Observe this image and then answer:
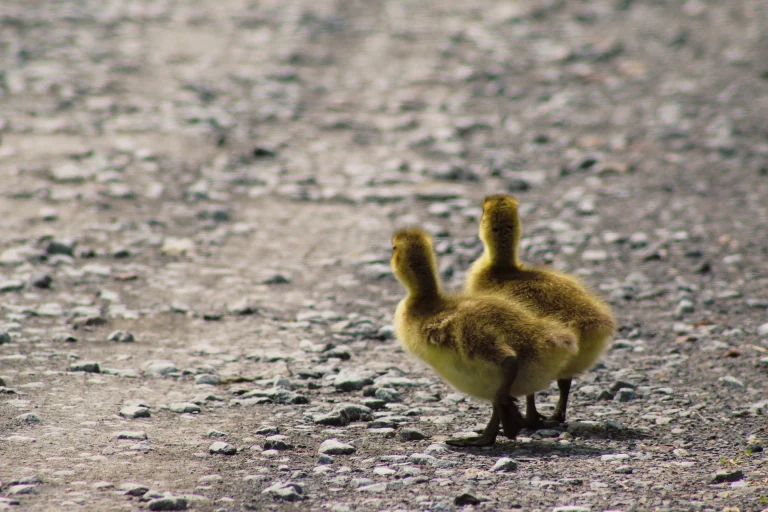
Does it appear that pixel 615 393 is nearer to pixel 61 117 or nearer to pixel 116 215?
pixel 116 215

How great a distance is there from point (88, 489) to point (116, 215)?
22.0ft

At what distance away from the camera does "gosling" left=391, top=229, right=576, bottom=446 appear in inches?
251

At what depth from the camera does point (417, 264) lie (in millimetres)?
6961

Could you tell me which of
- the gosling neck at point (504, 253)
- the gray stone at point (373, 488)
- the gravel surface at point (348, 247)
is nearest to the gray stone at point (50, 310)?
the gravel surface at point (348, 247)

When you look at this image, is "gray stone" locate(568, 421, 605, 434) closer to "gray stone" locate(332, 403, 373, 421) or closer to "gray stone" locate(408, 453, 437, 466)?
"gray stone" locate(408, 453, 437, 466)

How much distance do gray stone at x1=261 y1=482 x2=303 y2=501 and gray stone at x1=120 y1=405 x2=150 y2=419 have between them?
1.57m

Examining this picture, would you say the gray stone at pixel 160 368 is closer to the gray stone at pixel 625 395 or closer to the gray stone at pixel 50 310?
the gray stone at pixel 50 310

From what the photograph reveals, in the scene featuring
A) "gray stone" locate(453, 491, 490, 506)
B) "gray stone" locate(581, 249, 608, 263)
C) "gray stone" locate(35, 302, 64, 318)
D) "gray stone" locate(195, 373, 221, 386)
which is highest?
"gray stone" locate(581, 249, 608, 263)

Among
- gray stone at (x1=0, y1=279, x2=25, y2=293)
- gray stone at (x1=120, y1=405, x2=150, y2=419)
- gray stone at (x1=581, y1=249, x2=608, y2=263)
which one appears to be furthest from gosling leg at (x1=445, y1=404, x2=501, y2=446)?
gray stone at (x1=0, y1=279, x2=25, y2=293)

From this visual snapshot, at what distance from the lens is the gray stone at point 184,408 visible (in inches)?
283

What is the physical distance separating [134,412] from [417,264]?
211 centimetres

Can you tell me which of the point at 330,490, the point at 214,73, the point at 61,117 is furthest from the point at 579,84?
the point at 330,490

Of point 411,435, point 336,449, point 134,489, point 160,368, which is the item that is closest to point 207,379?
point 160,368

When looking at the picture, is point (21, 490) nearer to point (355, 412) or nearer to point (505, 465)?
point (355, 412)
